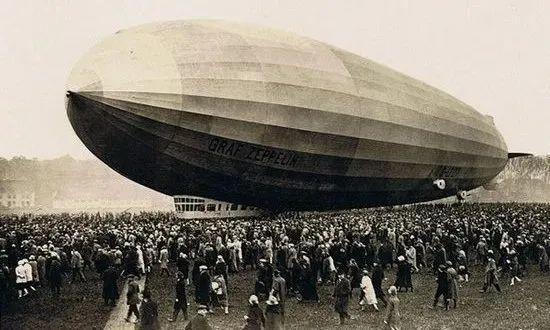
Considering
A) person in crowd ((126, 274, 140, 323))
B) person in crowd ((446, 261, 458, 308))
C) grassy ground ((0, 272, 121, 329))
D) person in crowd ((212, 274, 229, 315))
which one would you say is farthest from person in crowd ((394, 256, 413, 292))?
grassy ground ((0, 272, 121, 329))

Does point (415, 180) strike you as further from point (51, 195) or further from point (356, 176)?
point (51, 195)

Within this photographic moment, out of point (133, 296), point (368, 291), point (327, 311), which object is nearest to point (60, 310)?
point (133, 296)

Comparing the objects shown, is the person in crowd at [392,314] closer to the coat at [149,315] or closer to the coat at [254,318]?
the coat at [254,318]

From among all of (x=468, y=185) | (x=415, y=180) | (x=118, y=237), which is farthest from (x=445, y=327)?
(x=468, y=185)

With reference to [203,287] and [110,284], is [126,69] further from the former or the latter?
[203,287]

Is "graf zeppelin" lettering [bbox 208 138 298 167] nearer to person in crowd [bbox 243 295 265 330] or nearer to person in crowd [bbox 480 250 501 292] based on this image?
person in crowd [bbox 480 250 501 292]

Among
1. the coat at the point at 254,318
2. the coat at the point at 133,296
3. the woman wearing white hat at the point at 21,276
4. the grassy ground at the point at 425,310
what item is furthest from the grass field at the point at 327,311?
the coat at the point at 254,318
